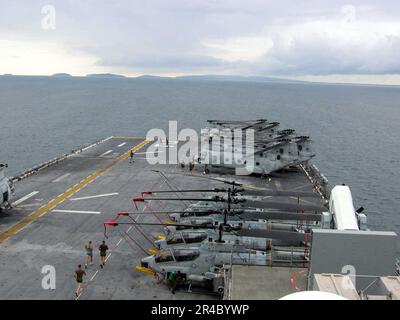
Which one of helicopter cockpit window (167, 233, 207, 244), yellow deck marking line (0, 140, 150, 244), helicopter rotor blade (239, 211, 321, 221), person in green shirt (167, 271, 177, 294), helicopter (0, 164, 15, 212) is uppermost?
helicopter rotor blade (239, 211, 321, 221)

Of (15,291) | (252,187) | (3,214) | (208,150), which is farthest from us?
(208,150)

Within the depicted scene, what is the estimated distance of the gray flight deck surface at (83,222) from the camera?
A: 22.5 metres

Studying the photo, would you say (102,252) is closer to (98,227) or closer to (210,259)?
(210,259)

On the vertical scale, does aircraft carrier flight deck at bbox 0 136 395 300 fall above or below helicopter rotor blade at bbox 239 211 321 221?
below

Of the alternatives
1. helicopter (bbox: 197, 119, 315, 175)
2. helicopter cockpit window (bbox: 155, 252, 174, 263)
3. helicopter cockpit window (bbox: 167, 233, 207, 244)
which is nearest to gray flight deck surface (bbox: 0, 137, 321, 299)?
helicopter cockpit window (bbox: 155, 252, 174, 263)

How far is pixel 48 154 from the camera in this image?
78.1 meters

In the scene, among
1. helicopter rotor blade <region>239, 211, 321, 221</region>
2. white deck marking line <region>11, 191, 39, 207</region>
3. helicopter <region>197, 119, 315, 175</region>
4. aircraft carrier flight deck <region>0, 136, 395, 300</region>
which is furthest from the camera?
helicopter <region>197, 119, 315, 175</region>

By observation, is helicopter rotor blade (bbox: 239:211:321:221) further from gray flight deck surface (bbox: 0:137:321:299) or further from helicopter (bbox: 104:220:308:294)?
gray flight deck surface (bbox: 0:137:321:299)

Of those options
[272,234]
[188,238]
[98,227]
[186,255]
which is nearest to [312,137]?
[98,227]

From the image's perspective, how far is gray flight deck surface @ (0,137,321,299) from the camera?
22.5 metres

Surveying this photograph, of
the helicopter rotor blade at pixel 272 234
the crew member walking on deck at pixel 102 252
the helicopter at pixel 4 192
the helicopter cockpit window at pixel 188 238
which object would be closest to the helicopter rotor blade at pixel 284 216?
the helicopter rotor blade at pixel 272 234
